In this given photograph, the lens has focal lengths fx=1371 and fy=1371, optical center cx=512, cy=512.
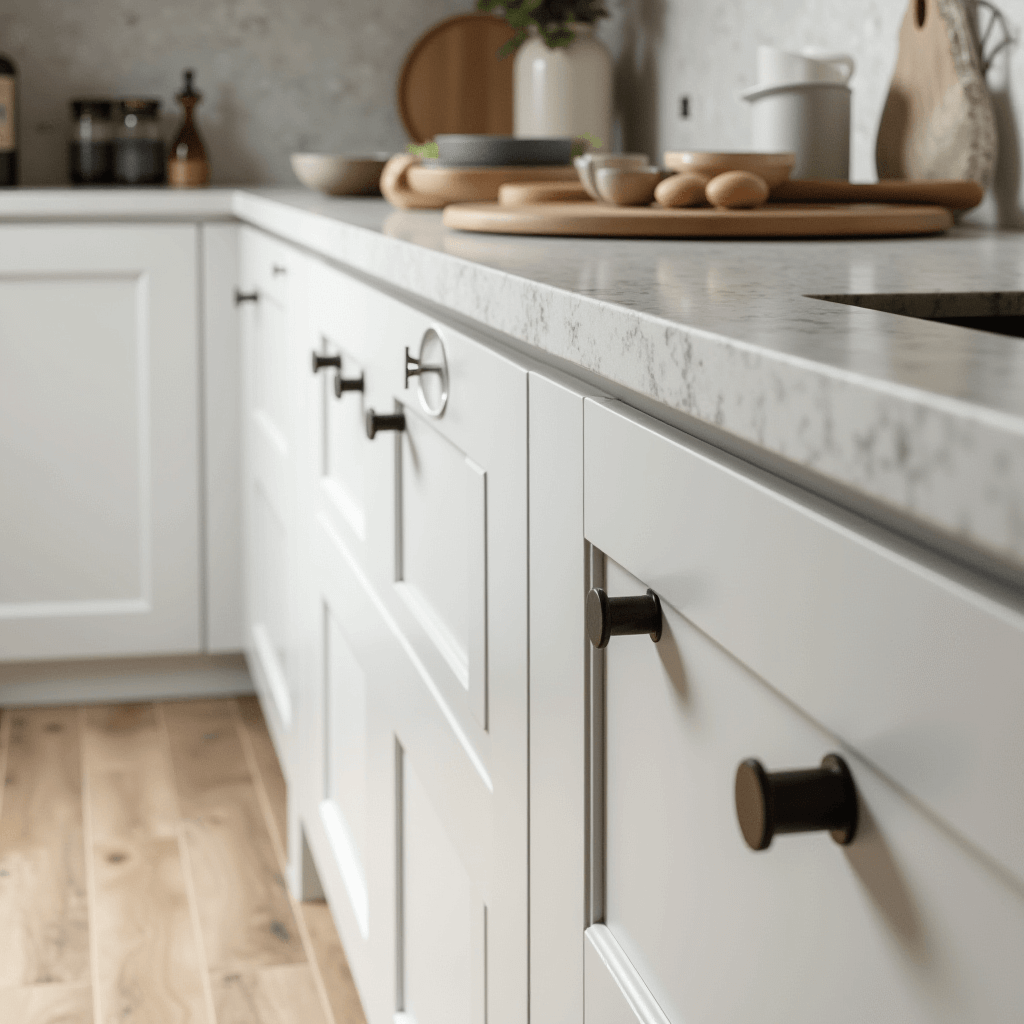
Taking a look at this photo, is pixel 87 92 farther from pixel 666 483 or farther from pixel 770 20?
pixel 666 483

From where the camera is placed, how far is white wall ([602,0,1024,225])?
4.43 feet

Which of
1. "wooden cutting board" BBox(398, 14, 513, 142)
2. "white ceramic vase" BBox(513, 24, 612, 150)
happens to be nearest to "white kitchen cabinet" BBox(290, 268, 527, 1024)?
"white ceramic vase" BBox(513, 24, 612, 150)

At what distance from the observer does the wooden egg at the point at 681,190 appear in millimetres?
1125

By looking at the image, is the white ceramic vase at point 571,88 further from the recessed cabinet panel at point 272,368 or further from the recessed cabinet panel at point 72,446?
the recessed cabinet panel at point 72,446

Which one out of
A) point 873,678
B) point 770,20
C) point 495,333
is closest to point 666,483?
point 873,678

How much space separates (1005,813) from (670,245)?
0.72 m

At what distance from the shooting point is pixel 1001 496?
12.2 inches

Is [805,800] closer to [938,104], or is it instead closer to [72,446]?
[938,104]

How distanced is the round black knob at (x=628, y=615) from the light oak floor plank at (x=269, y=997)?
1.22m

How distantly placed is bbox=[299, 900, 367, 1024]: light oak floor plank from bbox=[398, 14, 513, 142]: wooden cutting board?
167cm

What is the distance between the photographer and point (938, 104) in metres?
Answer: 1.36

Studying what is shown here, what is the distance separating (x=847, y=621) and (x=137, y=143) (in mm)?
2538

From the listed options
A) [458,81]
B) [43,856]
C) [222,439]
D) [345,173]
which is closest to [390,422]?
[345,173]

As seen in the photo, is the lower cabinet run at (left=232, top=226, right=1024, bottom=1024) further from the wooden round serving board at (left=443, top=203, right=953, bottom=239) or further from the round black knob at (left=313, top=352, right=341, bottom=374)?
the wooden round serving board at (left=443, top=203, right=953, bottom=239)
